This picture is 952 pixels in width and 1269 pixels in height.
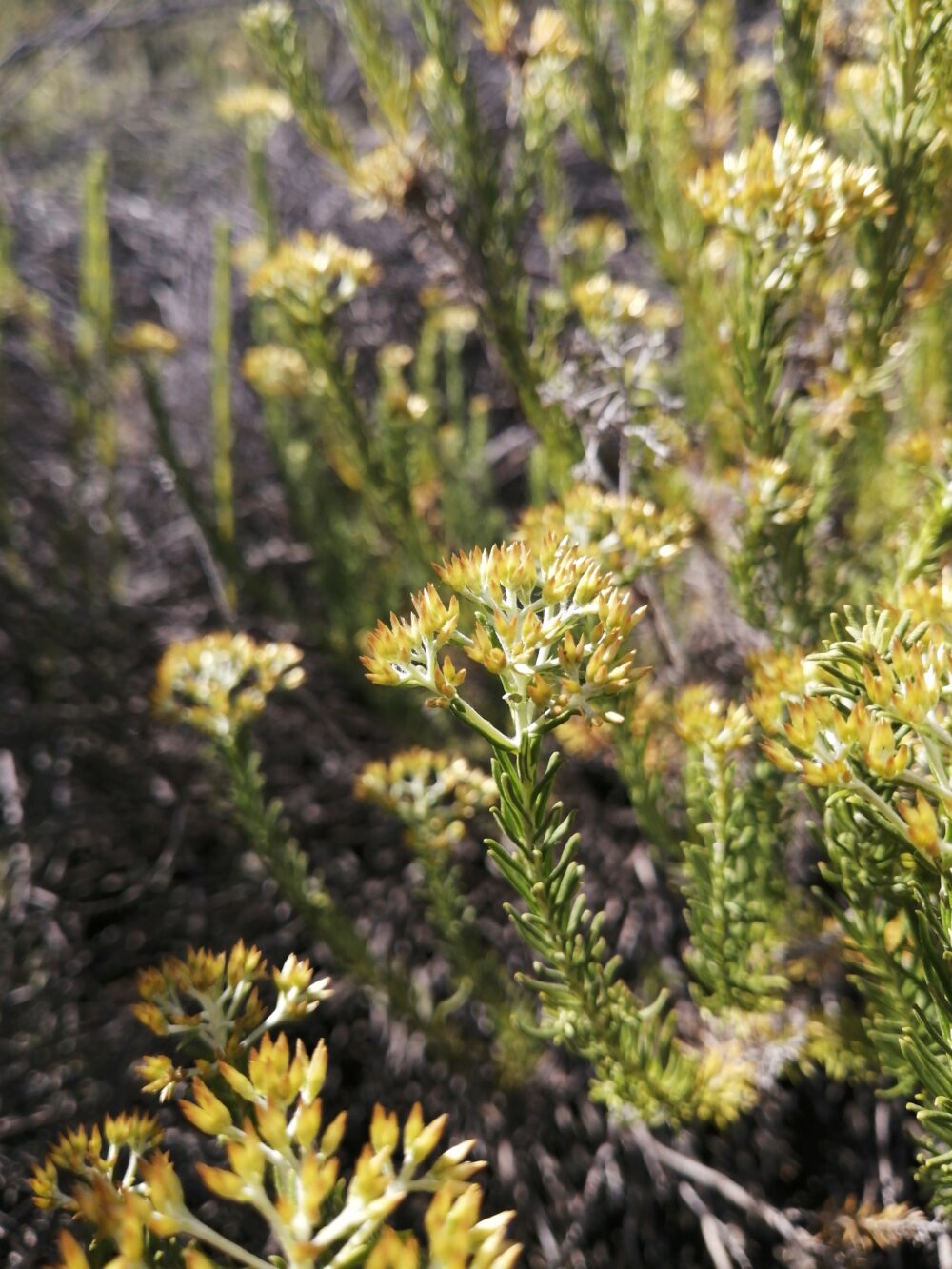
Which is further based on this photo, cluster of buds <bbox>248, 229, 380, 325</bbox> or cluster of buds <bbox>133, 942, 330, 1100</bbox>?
cluster of buds <bbox>248, 229, 380, 325</bbox>

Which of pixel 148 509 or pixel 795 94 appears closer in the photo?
pixel 795 94

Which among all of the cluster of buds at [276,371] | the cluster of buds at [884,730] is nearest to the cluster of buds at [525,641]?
the cluster of buds at [884,730]

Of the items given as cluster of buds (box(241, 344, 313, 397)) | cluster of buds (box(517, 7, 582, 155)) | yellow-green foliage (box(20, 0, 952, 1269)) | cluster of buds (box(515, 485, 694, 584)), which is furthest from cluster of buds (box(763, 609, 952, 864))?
cluster of buds (box(241, 344, 313, 397))

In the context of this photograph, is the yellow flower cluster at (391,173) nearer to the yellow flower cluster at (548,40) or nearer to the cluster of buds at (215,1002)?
the yellow flower cluster at (548,40)

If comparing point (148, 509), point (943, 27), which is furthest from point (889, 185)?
point (148, 509)

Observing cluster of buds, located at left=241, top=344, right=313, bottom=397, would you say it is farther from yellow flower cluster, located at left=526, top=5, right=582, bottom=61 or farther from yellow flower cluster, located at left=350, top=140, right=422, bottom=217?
yellow flower cluster, located at left=526, top=5, right=582, bottom=61

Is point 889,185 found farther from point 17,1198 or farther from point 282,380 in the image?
point 17,1198
